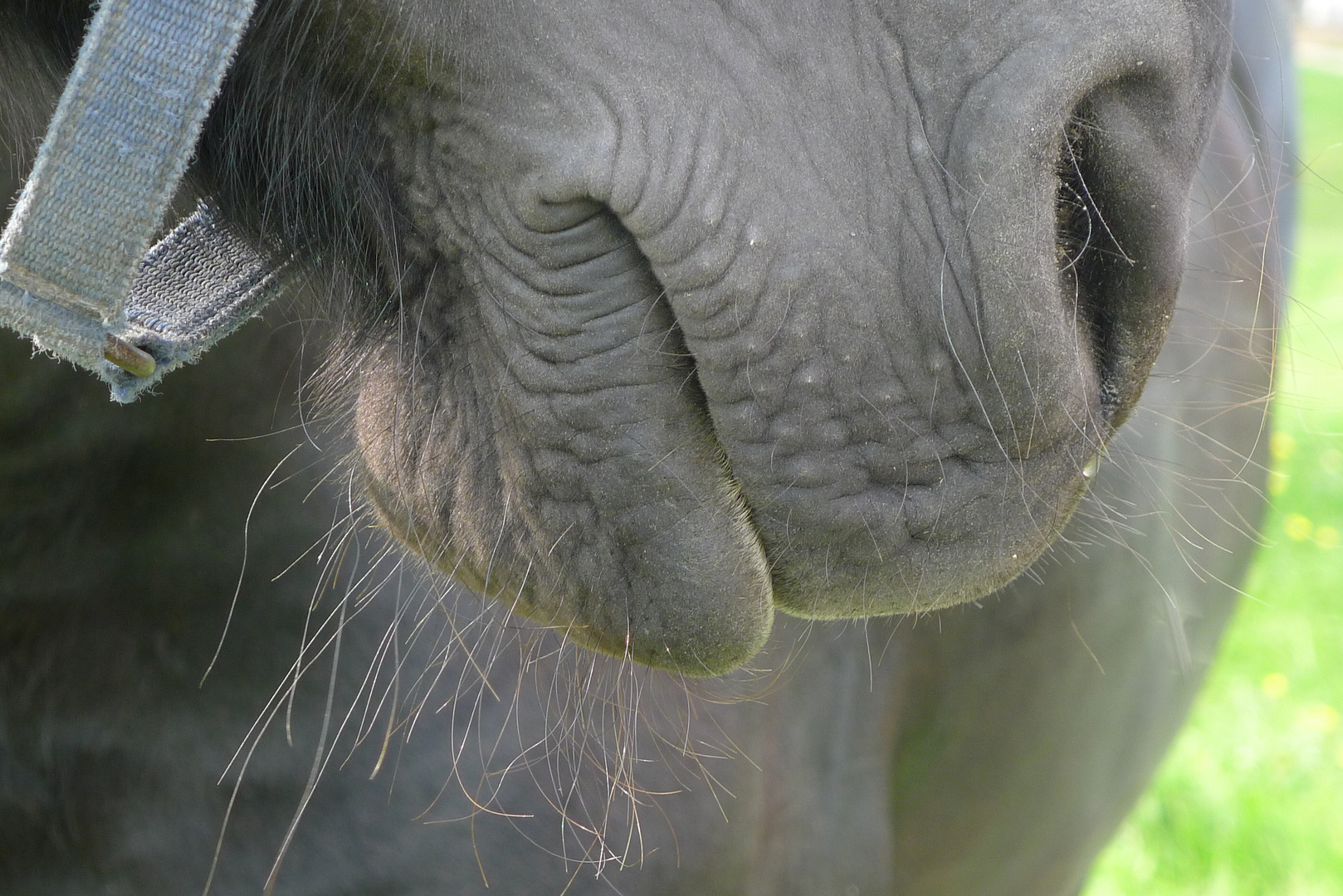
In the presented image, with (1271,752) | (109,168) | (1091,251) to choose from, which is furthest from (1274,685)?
(109,168)

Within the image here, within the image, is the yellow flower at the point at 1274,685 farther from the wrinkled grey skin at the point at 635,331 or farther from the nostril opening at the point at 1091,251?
Answer: the nostril opening at the point at 1091,251

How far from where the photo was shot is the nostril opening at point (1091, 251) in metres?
0.57

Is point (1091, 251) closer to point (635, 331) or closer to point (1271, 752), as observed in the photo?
point (635, 331)

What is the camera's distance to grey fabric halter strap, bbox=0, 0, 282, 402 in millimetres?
527

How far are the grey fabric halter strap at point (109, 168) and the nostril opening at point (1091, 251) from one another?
15.5 inches

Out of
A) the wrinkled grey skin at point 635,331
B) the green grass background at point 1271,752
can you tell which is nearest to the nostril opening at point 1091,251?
the wrinkled grey skin at point 635,331

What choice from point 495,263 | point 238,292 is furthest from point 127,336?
point 495,263

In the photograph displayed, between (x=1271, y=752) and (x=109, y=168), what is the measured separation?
2773 mm

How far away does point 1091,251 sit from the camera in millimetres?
618

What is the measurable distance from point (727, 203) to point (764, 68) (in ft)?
0.21

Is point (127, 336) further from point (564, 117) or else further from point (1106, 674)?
point (1106, 674)

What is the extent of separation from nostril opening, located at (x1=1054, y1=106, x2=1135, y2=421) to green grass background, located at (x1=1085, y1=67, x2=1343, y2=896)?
792 millimetres

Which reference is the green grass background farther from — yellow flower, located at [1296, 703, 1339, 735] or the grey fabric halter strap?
the grey fabric halter strap

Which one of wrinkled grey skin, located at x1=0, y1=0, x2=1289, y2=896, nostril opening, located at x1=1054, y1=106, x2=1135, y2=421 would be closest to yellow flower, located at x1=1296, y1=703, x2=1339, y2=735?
wrinkled grey skin, located at x1=0, y1=0, x2=1289, y2=896
